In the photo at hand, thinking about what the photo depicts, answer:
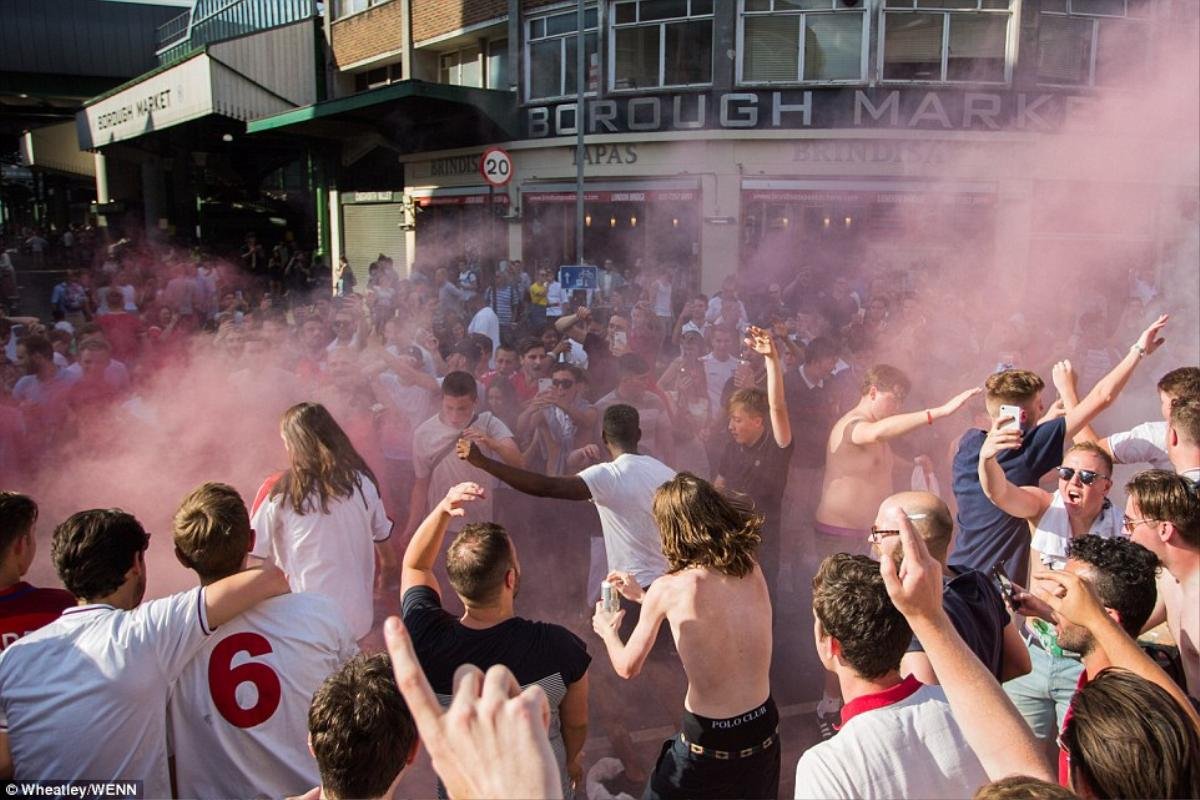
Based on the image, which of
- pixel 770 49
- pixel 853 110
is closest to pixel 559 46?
pixel 770 49

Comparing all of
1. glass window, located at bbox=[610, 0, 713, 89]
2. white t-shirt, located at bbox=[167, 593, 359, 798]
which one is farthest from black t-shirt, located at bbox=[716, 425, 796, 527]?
glass window, located at bbox=[610, 0, 713, 89]

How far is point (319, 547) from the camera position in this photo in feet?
9.72

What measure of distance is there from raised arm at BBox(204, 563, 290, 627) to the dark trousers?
3.72ft

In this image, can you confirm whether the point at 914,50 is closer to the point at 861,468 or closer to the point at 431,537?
the point at 861,468

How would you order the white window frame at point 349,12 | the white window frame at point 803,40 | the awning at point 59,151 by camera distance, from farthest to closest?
the awning at point 59,151
the white window frame at point 349,12
the white window frame at point 803,40

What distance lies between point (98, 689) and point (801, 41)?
1343 centimetres

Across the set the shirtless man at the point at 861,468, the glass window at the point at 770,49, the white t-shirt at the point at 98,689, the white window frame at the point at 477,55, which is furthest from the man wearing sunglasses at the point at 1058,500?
the white window frame at the point at 477,55

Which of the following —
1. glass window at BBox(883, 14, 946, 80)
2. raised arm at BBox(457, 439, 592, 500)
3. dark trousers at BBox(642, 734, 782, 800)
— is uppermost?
glass window at BBox(883, 14, 946, 80)

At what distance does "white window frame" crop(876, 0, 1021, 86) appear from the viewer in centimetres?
1277

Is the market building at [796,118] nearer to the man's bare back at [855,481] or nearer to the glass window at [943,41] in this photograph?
the glass window at [943,41]

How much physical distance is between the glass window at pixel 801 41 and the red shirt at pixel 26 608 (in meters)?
13.0

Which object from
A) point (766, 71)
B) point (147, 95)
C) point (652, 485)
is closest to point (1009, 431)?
point (652, 485)

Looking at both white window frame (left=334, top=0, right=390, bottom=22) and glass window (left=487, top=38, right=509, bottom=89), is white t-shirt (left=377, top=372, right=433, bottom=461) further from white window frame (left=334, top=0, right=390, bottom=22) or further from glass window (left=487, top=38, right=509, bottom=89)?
white window frame (left=334, top=0, right=390, bottom=22)

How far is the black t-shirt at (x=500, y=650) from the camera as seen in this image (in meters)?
2.17
